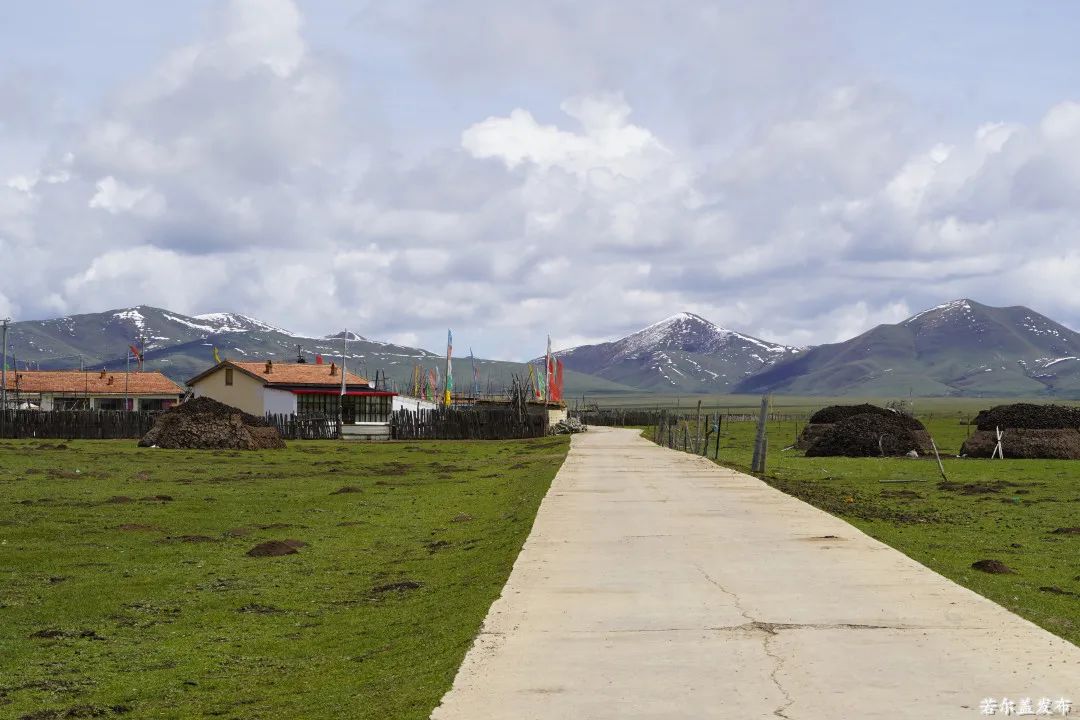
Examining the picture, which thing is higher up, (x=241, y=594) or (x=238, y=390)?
(x=238, y=390)

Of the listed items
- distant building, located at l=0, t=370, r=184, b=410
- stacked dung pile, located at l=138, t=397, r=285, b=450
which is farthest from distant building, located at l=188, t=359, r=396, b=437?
distant building, located at l=0, t=370, r=184, b=410

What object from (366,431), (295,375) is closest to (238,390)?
(295,375)

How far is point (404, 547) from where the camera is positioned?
802 inches

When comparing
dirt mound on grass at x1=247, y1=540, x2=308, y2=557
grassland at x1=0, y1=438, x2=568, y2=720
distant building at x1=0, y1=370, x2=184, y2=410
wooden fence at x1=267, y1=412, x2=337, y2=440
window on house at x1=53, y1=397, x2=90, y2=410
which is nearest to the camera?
grassland at x1=0, y1=438, x2=568, y2=720

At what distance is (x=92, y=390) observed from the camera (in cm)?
11638

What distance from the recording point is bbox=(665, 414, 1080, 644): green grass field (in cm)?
1448

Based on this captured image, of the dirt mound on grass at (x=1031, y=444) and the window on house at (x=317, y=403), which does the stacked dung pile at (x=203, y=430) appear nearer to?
the window on house at (x=317, y=403)

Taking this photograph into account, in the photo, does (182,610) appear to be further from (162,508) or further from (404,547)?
(162,508)

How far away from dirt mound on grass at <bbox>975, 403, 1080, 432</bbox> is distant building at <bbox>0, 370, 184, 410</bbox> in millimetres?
82180

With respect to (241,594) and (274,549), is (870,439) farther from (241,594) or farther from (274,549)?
(241,594)

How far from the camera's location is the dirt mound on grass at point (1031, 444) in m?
47.3

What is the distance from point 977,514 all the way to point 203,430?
38950 millimetres

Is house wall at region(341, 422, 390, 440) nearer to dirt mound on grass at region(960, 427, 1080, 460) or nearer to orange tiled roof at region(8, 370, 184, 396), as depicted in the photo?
dirt mound on grass at region(960, 427, 1080, 460)

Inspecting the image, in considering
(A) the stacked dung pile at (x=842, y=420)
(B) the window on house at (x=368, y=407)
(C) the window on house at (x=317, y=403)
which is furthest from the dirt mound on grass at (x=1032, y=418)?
(C) the window on house at (x=317, y=403)
